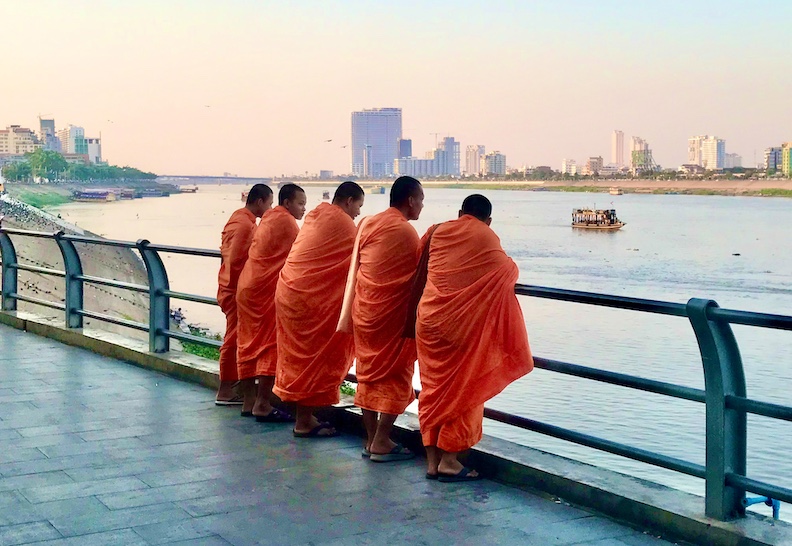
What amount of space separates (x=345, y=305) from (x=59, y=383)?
2968 millimetres

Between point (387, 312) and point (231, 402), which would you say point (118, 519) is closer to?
point (387, 312)

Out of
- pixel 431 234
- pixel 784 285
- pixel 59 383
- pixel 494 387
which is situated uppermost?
pixel 431 234

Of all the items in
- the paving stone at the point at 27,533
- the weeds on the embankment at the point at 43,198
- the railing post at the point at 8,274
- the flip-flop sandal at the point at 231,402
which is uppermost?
the railing post at the point at 8,274

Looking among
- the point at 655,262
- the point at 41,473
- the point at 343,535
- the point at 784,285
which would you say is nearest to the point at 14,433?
the point at 41,473

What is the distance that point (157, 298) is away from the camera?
25.3 ft

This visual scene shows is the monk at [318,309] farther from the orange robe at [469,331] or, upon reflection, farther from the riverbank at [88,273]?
the riverbank at [88,273]

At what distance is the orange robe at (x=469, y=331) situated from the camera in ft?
15.3

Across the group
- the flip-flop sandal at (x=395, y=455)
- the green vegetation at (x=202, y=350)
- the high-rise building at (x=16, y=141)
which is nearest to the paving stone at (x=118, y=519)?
the flip-flop sandal at (x=395, y=455)

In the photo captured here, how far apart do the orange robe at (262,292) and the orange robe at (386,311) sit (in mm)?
1058

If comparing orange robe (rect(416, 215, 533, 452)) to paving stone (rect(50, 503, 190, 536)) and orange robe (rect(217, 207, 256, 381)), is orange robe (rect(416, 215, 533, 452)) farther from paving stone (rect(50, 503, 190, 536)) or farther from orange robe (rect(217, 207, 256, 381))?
orange robe (rect(217, 207, 256, 381))

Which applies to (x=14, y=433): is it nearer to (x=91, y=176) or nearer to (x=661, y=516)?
(x=661, y=516)

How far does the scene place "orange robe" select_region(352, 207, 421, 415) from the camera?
202 inches

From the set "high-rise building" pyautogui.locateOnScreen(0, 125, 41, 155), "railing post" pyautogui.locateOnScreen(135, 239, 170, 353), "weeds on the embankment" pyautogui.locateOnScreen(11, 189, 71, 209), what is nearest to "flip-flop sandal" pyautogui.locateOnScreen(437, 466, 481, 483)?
"railing post" pyautogui.locateOnScreen(135, 239, 170, 353)

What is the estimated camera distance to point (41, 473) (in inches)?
195
